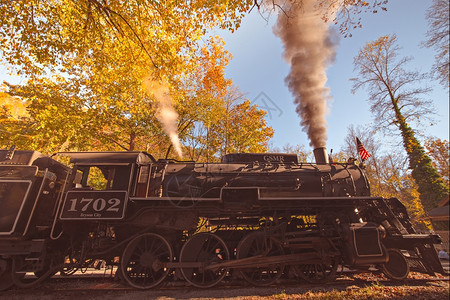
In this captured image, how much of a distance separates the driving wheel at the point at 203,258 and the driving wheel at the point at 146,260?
45cm

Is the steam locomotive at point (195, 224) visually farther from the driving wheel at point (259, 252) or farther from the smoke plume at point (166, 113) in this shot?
the smoke plume at point (166, 113)

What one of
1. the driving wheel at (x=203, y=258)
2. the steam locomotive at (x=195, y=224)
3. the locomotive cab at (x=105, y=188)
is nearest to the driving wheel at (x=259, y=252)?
the steam locomotive at (x=195, y=224)

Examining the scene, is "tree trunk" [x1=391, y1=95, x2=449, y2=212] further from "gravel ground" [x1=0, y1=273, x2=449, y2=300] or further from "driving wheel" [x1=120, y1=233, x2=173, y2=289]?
"driving wheel" [x1=120, y1=233, x2=173, y2=289]

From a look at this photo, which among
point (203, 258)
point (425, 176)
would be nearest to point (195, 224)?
point (203, 258)

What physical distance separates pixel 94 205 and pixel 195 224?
96.9 inches

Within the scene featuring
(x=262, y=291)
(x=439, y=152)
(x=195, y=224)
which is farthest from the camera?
(x=439, y=152)

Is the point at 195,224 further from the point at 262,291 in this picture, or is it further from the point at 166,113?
the point at 166,113

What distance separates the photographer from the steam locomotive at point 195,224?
503 centimetres

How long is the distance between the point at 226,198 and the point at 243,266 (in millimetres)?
1616

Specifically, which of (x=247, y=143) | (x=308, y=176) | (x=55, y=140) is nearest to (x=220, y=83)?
(x=247, y=143)

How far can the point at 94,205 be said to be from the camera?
16.8 feet

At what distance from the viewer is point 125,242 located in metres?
5.29

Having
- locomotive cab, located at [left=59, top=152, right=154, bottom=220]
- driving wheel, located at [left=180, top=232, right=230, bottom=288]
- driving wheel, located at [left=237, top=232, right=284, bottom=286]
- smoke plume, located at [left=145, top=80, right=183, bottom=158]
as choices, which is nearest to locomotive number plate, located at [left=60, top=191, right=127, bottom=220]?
locomotive cab, located at [left=59, top=152, right=154, bottom=220]

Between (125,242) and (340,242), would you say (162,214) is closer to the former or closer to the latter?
(125,242)
